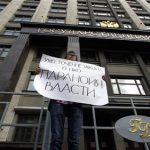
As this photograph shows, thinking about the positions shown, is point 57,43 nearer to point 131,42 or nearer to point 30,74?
point 30,74

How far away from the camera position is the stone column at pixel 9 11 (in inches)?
852

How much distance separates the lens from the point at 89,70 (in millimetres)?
5016

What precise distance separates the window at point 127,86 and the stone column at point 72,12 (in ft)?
35.2

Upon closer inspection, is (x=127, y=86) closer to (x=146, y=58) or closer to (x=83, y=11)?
(x=146, y=58)

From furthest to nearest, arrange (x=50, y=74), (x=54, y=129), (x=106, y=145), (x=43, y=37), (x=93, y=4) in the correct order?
1. (x=93, y=4)
2. (x=43, y=37)
3. (x=106, y=145)
4. (x=50, y=74)
5. (x=54, y=129)

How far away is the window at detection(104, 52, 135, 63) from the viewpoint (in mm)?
16844

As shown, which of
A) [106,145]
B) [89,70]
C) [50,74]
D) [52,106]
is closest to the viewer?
[52,106]

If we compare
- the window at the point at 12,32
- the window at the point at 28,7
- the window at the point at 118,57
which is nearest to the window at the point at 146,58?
the window at the point at 118,57

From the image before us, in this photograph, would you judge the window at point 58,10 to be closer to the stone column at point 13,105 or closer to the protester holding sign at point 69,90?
the stone column at point 13,105

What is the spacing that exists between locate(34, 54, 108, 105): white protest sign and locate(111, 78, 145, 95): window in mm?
8766

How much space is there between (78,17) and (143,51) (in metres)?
9.64

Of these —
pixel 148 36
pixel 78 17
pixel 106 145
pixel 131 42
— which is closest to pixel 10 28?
pixel 78 17

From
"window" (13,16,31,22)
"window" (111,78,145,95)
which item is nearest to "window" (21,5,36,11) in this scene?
"window" (13,16,31,22)

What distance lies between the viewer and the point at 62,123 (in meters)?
3.90
